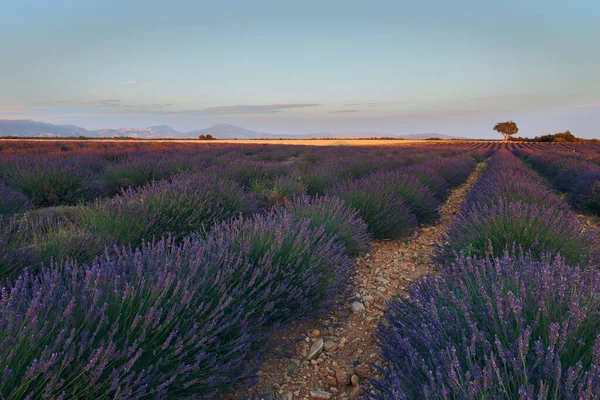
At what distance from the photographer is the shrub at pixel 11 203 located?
182 inches

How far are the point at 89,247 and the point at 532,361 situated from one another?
3.13 m

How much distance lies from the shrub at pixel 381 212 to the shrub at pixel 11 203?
4.43m

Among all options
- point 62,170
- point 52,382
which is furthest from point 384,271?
point 62,170

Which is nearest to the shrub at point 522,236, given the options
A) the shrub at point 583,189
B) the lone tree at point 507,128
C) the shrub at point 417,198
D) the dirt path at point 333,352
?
the dirt path at point 333,352

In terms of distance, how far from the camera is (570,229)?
3.39 metres

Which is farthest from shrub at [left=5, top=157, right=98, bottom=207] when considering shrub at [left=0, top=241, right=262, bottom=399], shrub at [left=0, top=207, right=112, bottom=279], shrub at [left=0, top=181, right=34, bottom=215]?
shrub at [left=0, top=241, right=262, bottom=399]

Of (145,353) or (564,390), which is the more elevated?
(564,390)

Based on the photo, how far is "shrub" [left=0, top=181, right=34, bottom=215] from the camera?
4613 millimetres

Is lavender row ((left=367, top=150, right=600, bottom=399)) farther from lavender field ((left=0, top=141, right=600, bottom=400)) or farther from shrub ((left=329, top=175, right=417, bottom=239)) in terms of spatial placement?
shrub ((left=329, top=175, right=417, bottom=239))

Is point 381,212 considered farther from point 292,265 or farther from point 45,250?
point 45,250

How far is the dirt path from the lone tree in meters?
92.5

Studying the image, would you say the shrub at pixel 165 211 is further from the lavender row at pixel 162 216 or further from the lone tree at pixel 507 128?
the lone tree at pixel 507 128

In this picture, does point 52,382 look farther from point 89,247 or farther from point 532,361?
point 89,247

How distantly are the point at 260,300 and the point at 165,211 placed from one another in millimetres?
2296
